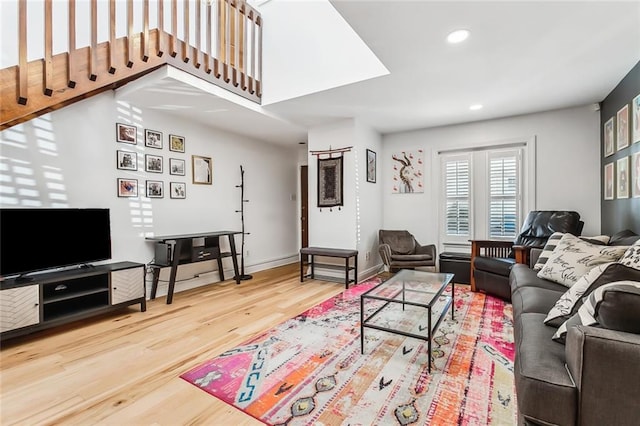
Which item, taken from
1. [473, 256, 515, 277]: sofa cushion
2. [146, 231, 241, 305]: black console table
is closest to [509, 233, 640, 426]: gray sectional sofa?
[473, 256, 515, 277]: sofa cushion

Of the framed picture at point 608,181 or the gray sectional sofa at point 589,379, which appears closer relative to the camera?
the gray sectional sofa at point 589,379

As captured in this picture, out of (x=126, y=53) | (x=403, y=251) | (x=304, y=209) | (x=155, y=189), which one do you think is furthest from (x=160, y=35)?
(x=403, y=251)

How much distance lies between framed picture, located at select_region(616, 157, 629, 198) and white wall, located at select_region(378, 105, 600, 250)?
78cm

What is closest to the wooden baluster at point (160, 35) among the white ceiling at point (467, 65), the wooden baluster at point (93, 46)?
the white ceiling at point (467, 65)

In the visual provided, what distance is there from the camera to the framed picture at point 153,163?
3725mm

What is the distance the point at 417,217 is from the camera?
505 centimetres

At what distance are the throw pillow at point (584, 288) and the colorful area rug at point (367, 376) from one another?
20.3 inches

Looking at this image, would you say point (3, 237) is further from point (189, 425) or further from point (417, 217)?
point (417, 217)

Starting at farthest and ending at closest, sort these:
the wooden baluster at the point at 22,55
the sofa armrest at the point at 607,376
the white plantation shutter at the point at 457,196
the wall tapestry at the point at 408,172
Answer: the wall tapestry at the point at 408,172 → the white plantation shutter at the point at 457,196 → the wooden baluster at the point at 22,55 → the sofa armrest at the point at 607,376

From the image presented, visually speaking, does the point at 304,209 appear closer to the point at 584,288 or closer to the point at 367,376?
the point at 367,376

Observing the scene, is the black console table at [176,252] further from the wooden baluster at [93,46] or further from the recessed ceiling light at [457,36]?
the recessed ceiling light at [457,36]

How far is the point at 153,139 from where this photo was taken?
149 inches

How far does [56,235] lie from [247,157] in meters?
2.93

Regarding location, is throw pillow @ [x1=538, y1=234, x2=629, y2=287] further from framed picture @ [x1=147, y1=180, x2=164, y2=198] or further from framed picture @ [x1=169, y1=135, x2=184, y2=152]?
framed picture @ [x1=169, y1=135, x2=184, y2=152]
